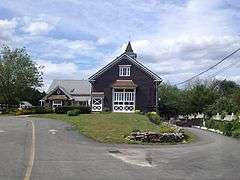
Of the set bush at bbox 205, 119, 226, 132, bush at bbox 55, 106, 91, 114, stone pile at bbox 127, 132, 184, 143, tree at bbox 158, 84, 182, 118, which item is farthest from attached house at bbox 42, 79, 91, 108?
stone pile at bbox 127, 132, 184, 143

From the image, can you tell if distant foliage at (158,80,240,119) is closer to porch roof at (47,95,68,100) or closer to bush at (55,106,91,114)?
bush at (55,106,91,114)

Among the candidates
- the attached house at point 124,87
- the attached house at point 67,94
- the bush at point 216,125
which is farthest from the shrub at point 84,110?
the attached house at point 67,94

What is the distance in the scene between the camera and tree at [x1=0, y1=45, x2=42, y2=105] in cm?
7844

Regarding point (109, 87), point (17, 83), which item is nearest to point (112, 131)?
point (109, 87)

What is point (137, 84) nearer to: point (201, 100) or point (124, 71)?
point (124, 71)

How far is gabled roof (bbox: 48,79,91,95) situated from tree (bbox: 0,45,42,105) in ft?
21.6

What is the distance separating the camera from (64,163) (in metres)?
16.1

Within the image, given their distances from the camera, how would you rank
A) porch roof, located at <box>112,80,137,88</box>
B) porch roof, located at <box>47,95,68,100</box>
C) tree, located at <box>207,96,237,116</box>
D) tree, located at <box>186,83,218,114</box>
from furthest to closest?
porch roof, located at <box>47,95,68,100</box> → tree, located at <box>186,83,218,114</box> → porch roof, located at <box>112,80,137,88</box> → tree, located at <box>207,96,237,116</box>

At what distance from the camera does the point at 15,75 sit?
7956 cm

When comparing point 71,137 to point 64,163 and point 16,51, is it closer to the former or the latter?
point 64,163

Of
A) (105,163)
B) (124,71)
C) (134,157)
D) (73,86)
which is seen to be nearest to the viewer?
(105,163)

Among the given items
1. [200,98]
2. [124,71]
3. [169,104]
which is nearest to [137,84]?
[124,71]

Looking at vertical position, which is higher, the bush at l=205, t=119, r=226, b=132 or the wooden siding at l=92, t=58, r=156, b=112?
the wooden siding at l=92, t=58, r=156, b=112

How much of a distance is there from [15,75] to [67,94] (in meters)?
9.04
